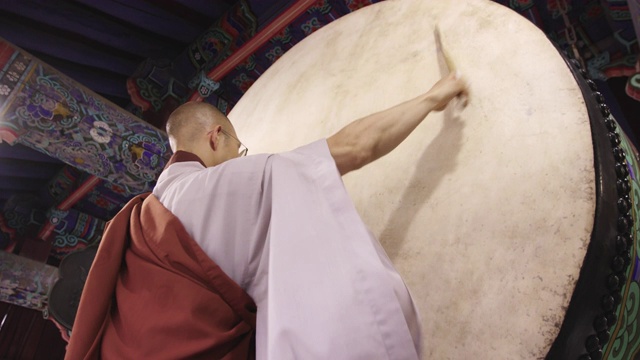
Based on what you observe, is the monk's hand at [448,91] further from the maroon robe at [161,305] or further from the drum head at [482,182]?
the maroon robe at [161,305]

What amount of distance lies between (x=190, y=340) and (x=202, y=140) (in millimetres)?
670

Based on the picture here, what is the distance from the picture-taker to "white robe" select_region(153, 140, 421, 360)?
2.16 feet

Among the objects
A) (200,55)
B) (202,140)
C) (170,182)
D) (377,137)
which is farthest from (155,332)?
(200,55)

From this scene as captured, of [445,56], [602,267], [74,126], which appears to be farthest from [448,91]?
[74,126]

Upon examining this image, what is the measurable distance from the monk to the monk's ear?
289mm

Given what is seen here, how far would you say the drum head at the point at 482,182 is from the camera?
706mm

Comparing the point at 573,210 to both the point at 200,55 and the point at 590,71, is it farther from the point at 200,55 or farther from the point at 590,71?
the point at 200,55

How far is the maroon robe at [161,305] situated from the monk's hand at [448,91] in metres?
0.54

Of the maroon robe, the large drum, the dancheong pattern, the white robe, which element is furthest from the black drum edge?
the dancheong pattern

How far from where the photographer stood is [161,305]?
2.60 ft

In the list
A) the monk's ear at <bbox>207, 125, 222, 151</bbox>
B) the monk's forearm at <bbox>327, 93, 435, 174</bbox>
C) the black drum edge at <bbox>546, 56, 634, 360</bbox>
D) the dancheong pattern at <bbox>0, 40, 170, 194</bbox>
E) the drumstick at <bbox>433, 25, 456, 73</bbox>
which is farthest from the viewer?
the dancheong pattern at <bbox>0, 40, 170, 194</bbox>

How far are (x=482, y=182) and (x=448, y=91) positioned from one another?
215mm

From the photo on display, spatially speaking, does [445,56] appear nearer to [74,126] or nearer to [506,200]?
[506,200]

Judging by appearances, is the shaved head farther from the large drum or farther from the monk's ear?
the large drum
